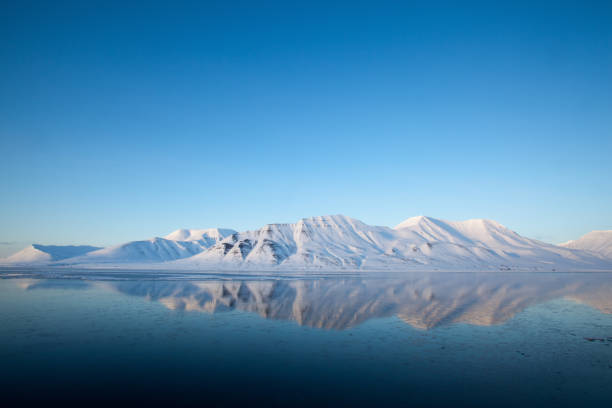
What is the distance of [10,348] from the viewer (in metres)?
20.0

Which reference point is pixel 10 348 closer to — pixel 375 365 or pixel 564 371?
pixel 375 365

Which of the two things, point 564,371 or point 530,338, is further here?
point 530,338

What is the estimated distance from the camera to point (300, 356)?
780 inches

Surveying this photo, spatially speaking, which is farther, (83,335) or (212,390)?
(83,335)

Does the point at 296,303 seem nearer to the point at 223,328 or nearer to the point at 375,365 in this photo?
the point at 223,328

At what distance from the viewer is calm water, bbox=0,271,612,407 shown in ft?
47.4

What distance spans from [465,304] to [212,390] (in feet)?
120

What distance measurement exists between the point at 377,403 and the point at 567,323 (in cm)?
2717

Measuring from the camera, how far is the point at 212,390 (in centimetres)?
1468

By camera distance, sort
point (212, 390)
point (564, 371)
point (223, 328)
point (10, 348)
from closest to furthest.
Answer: point (212, 390), point (564, 371), point (10, 348), point (223, 328)

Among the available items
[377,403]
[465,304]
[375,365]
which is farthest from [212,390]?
[465,304]

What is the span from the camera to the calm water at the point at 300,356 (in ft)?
47.4

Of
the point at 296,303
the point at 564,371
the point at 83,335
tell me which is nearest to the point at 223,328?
the point at 83,335

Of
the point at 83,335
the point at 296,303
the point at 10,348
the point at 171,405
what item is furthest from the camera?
the point at 296,303
